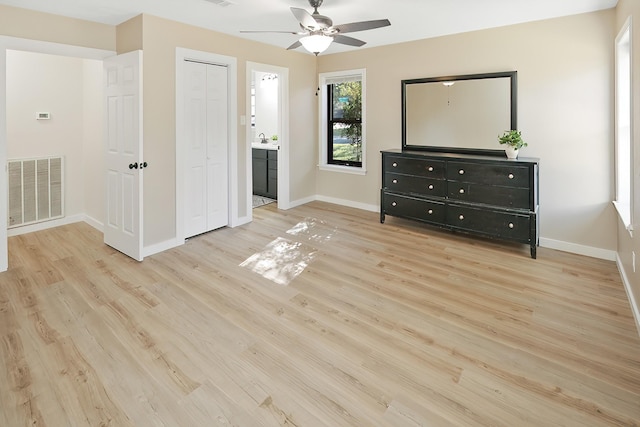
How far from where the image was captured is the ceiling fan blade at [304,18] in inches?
113

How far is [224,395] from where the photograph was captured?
1.93m

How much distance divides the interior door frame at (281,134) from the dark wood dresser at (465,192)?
5.45 feet

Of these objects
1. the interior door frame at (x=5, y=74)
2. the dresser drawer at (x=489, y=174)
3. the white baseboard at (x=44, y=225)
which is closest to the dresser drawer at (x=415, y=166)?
the dresser drawer at (x=489, y=174)

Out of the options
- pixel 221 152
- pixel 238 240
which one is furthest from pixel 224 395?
pixel 221 152

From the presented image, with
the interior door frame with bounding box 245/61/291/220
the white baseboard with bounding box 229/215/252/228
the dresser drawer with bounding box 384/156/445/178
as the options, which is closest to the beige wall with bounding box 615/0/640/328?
the dresser drawer with bounding box 384/156/445/178

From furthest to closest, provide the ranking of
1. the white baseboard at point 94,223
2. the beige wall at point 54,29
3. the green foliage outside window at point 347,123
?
1. the green foliage outside window at point 347,123
2. the white baseboard at point 94,223
3. the beige wall at point 54,29

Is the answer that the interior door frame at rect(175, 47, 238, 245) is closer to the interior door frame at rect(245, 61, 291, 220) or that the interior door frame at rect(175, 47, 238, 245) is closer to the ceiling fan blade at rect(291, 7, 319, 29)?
the interior door frame at rect(245, 61, 291, 220)

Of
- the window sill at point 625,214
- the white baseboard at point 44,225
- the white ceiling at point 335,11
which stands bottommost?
the white baseboard at point 44,225

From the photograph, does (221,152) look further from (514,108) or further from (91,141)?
(514,108)

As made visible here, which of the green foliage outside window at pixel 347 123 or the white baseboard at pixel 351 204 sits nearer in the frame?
the white baseboard at pixel 351 204

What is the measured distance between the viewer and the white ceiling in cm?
343

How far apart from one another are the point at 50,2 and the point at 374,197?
447cm

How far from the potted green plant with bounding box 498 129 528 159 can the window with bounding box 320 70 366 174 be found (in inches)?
86.0

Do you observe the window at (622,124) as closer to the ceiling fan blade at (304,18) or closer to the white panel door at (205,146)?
the ceiling fan blade at (304,18)
